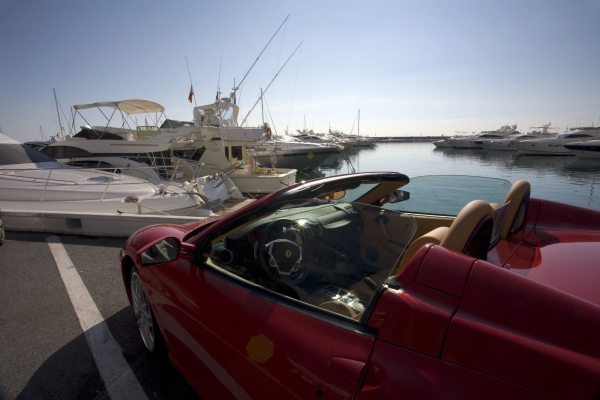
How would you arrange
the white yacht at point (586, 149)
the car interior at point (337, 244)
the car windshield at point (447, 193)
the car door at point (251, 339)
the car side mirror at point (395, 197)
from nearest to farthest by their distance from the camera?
the car door at point (251, 339)
the car interior at point (337, 244)
the car side mirror at point (395, 197)
the car windshield at point (447, 193)
the white yacht at point (586, 149)

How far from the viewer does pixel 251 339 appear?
143 cm

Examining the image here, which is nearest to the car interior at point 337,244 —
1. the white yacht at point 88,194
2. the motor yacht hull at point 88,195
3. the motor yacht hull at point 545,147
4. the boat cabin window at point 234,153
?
the white yacht at point 88,194

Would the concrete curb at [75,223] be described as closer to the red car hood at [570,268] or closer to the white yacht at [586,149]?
the red car hood at [570,268]

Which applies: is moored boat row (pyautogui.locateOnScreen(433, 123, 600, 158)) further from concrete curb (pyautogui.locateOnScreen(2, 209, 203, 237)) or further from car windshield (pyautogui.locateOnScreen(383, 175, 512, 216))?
concrete curb (pyautogui.locateOnScreen(2, 209, 203, 237))

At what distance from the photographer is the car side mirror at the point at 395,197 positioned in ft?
9.23

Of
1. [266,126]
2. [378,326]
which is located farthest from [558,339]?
[266,126]

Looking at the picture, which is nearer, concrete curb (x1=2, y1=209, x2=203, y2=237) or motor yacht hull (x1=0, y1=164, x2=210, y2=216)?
concrete curb (x1=2, y1=209, x2=203, y2=237)

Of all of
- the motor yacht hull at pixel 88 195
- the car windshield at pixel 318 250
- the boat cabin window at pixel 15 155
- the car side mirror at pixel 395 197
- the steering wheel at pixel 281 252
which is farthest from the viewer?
the boat cabin window at pixel 15 155

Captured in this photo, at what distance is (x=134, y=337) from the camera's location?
2.54m

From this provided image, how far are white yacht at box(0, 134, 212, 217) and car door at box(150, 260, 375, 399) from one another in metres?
6.06

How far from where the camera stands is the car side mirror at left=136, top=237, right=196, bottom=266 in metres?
1.93

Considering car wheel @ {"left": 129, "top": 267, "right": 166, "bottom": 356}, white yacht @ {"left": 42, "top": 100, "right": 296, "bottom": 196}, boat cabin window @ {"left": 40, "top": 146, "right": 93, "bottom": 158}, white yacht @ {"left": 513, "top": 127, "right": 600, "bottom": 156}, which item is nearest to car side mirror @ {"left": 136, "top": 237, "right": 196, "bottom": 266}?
car wheel @ {"left": 129, "top": 267, "right": 166, "bottom": 356}

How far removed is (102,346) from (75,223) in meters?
3.52

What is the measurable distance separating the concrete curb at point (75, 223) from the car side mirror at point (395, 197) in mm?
3610
